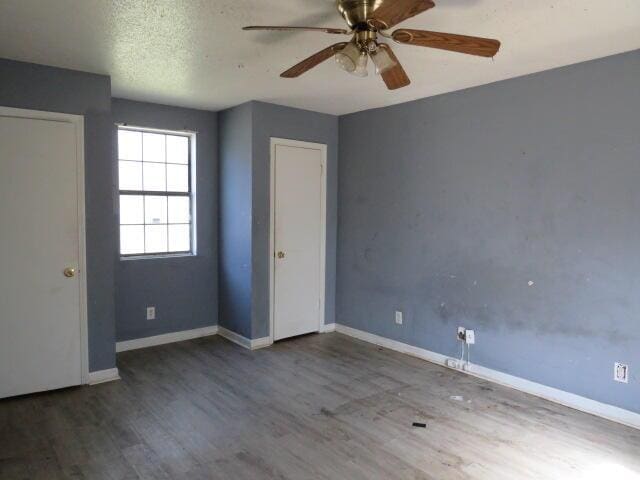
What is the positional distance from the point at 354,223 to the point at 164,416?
2.66 meters

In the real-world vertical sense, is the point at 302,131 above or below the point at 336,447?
above

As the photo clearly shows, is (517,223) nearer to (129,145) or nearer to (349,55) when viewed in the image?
(349,55)

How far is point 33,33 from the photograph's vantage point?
266 centimetres

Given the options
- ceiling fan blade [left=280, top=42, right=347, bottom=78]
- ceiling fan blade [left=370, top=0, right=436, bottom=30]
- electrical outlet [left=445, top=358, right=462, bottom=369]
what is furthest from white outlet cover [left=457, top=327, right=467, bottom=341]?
ceiling fan blade [left=370, top=0, right=436, bottom=30]

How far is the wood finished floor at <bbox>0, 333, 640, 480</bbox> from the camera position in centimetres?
248

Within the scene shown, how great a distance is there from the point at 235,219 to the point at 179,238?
65 cm

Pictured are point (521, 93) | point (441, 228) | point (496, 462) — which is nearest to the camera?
point (496, 462)

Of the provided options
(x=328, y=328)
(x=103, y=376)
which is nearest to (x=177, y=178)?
(x=103, y=376)

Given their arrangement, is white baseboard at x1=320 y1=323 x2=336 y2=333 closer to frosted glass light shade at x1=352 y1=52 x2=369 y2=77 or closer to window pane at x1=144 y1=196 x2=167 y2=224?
window pane at x1=144 y1=196 x2=167 y2=224

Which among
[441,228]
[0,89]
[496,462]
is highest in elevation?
[0,89]

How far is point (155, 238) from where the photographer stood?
181 inches

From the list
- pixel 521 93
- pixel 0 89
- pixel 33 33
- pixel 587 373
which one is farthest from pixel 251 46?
pixel 587 373

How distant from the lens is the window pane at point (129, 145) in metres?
4.33

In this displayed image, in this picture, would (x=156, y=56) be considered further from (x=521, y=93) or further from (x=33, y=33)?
(x=521, y=93)
